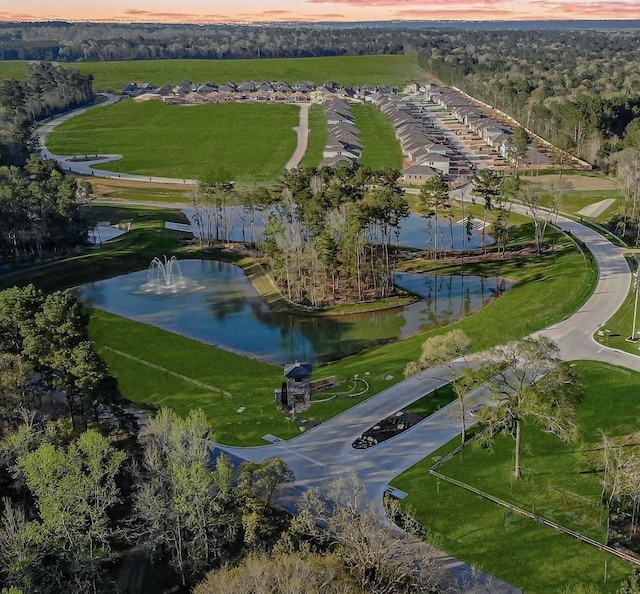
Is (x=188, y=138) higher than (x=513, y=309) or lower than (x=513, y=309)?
higher

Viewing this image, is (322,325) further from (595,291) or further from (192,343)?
(595,291)

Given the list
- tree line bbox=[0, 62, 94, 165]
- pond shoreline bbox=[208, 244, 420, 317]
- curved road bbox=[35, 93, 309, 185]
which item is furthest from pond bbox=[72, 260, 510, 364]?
tree line bbox=[0, 62, 94, 165]

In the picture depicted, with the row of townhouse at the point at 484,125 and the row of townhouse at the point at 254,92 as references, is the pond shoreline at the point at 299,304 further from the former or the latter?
the row of townhouse at the point at 254,92

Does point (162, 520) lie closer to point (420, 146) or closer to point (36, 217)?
point (36, 217)

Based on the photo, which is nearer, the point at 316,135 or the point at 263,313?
the point at 263,313

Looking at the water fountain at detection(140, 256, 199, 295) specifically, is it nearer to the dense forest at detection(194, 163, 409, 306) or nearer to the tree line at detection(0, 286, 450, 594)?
the dense forest at detection(194, 163, 409, 306)

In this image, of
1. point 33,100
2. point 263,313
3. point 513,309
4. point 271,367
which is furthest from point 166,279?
point 33,100
